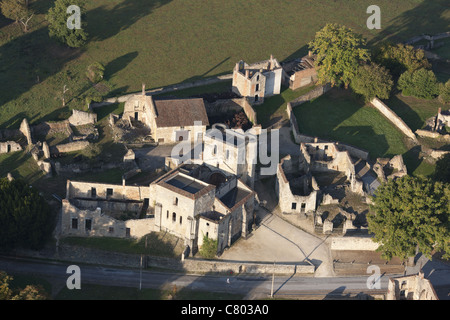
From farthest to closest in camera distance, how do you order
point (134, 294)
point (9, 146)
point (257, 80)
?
1. point (257, 80)
2. point (9, 146)
3. point (134, 294)

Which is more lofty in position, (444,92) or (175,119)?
(444,92)

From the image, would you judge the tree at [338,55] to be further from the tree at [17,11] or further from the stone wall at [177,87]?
the tree at [17,11]

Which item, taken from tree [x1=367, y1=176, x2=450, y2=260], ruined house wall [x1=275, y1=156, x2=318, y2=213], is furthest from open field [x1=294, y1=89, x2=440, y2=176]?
tree [x1=367, y1=176, x2=450, y2=260]

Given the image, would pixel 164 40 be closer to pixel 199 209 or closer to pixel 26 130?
pixel 26 130

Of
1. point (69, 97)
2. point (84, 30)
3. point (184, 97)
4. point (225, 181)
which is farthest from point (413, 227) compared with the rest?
point (84, 30)

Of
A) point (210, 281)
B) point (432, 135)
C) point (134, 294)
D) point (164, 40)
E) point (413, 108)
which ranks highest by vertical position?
point (164, 40)

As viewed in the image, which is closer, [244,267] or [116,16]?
[244,267]

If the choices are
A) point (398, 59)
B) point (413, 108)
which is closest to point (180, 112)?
point (413, 108)

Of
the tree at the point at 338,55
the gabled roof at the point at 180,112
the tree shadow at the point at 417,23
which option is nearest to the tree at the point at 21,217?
the gabled roof at the point at 180,112
